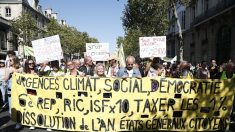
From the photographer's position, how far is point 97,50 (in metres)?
16.2

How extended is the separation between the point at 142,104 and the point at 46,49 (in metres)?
3.61

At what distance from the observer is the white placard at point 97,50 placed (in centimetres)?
1606

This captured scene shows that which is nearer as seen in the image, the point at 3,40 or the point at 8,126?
the point at 8,126

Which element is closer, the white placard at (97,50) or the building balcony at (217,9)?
the white placard at (97,50)

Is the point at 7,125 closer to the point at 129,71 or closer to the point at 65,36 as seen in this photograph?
the point at 129,71

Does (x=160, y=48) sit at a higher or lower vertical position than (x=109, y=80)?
higher

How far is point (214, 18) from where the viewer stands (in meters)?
32.7

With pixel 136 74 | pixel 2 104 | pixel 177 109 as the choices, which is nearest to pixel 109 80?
pixel 136 74

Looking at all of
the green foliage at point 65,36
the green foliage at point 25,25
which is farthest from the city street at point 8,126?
the green foliage at point 65,36

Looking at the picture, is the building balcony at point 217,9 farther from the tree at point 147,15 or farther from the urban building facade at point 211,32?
the tree at point 147,15

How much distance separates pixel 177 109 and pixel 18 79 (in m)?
3.70

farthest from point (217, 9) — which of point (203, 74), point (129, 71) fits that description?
point (129, 71)

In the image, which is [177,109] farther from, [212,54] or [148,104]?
[212,54]

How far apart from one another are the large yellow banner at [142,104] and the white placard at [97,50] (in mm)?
7493
